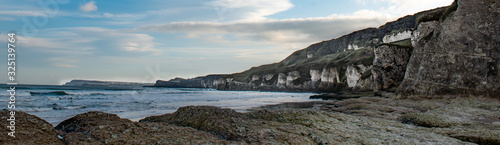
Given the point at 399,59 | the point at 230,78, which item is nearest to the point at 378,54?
the point at 399,59

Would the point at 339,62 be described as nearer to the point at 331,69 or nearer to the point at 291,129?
the point at 331,69

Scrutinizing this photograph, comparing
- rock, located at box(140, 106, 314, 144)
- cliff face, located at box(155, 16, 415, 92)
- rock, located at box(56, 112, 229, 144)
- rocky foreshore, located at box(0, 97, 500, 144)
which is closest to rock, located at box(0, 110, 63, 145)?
rocky foreshore, located at box(0, 97, 500, 144)

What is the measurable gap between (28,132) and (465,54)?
97.3 feet

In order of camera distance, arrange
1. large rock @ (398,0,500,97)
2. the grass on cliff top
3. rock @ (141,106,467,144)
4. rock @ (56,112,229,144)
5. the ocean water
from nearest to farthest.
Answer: rock @ (56,112,229,144), rock @ (141,106,467,144), the ocean water, large rock @ (398,0,500,97), the grass on cliff top

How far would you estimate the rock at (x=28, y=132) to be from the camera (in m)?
4.11

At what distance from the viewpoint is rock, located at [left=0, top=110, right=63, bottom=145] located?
4.11m

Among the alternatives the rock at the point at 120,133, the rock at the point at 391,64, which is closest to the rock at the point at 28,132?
the rock at the point at 120,133

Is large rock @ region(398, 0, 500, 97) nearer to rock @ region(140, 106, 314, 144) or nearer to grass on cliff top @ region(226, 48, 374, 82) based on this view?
rock @ region(140, 106, 314, 144)

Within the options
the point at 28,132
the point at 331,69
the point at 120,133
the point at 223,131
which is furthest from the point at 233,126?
the point at 331,69

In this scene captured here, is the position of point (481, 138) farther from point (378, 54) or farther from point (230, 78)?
point (230, 78)

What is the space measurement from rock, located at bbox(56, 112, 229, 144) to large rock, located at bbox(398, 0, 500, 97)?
25.8 m

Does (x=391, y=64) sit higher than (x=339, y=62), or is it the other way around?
(x=339, y=62)

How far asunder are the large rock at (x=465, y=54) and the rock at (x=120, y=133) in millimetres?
25792

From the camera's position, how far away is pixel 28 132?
4.36 m
